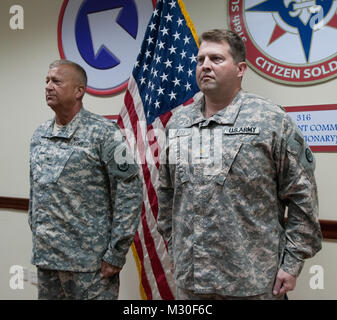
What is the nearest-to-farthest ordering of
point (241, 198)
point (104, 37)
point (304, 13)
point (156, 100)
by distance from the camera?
1. point (241, 198)
2. point (304, 13)
3. point (156, 100)
4. point (104, 37)

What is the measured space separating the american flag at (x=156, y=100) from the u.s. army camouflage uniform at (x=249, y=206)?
671mm

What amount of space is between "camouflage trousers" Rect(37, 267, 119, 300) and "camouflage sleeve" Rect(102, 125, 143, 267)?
0.10 m

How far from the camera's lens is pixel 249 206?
4.38ft

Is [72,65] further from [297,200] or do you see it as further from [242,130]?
[297,200]

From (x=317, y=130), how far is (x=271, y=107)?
586 mm

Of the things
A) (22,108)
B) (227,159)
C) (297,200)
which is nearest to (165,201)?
A: (227,159)

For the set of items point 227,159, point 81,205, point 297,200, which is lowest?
point 81,205

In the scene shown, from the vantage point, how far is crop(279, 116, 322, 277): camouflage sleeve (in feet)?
4.34

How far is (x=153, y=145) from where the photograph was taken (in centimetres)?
208

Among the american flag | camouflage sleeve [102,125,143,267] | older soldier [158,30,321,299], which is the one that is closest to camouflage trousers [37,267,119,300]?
camouflage sleeve [102,125,143,267]

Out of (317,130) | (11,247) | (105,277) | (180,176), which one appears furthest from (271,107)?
(11,247)

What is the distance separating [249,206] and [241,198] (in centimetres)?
4

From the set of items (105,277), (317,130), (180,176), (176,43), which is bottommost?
(105,277)
